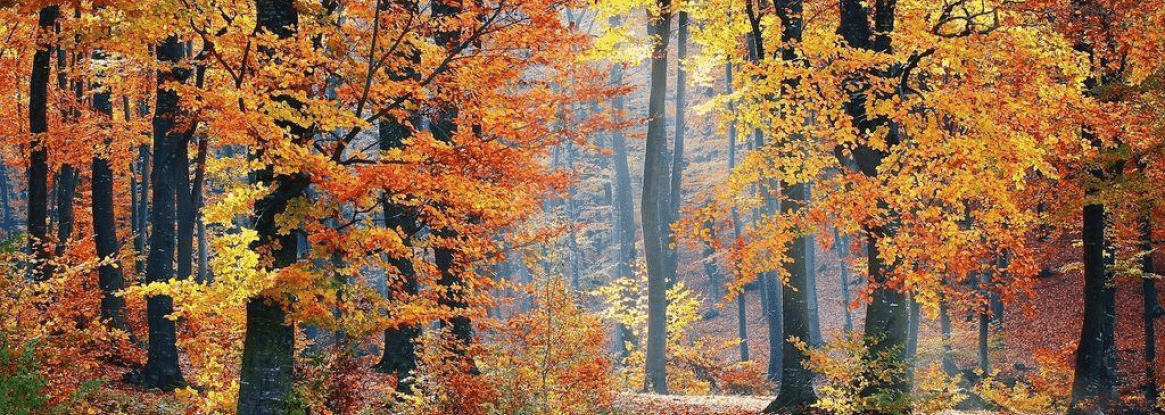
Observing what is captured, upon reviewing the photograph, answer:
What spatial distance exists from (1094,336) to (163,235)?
15523 millimetres

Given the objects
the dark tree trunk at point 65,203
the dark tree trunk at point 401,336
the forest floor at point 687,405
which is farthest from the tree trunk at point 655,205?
the dark tree trunk at point 65,203

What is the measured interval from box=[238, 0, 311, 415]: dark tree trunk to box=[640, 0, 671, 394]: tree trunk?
10.4m

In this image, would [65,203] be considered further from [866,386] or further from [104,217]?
[866,386]

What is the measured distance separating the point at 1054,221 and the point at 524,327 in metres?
9.23

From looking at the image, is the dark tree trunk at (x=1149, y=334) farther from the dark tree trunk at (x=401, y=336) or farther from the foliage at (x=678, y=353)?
the dark tree trunk at (x=401, y=336)

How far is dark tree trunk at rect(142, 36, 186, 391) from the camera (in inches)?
566

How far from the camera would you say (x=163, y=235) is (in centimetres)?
1448

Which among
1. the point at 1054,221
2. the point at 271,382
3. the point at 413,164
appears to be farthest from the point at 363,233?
the point at 1054,221

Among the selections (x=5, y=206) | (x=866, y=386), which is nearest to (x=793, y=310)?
(x=866, y=386)

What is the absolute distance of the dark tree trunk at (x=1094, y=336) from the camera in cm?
1518

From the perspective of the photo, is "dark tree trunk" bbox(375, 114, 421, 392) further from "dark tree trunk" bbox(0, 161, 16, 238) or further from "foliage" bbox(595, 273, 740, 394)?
"dark tree trunk" bbox(0, 161, 16, 238)

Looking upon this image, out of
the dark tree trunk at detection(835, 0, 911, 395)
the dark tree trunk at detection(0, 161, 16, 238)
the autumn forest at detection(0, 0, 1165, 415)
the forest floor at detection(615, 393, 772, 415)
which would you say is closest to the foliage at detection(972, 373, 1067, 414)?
the autumn forest at detection(0, 0, 1165, 415)

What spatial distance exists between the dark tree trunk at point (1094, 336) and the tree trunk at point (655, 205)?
7.97 meters

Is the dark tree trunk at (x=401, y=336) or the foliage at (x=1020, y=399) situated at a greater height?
the dark tree trunk at (x=401, y=336)
